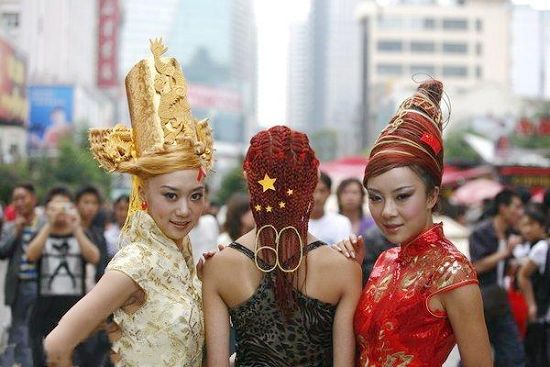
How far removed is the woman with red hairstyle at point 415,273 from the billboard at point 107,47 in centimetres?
6186

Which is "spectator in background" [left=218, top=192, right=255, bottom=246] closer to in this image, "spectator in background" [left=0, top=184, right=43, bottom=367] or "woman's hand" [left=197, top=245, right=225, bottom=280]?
"spectator in background" [left=0, top=184, right=43, bottom=367]

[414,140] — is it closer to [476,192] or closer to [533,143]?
[476,192]

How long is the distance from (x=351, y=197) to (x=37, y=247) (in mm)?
2677

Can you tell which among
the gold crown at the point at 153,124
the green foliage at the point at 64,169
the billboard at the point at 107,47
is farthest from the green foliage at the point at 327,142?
the gold crown at the point at 153,124

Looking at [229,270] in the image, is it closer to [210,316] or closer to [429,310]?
[210,316]

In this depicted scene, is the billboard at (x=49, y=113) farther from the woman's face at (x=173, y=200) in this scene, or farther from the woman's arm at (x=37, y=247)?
the woman's face at (x=173, y=200)

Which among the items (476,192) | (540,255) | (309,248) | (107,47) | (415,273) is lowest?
(476,192)

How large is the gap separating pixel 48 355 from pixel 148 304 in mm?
469

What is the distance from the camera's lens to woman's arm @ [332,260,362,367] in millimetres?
3586

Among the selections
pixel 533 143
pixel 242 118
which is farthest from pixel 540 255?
pixel 242 118

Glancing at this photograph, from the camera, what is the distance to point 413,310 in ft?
11.5

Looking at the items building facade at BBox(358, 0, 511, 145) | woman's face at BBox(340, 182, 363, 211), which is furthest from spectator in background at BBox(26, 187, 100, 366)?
building facade at BBox(358, 0, 511, 145)

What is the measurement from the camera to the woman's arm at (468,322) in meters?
3.42

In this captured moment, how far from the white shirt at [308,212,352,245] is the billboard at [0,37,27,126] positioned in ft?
78.4
